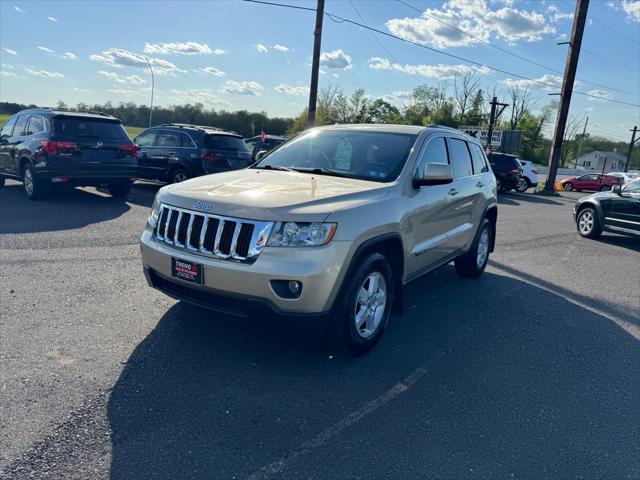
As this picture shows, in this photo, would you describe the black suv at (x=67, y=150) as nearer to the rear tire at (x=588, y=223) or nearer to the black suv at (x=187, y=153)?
the black suv at (x=187, y=153)

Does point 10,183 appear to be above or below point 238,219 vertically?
below

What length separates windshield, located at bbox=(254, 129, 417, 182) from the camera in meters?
4.52

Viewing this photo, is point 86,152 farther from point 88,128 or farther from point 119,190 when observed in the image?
point 119,190

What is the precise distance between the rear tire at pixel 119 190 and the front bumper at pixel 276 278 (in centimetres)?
869

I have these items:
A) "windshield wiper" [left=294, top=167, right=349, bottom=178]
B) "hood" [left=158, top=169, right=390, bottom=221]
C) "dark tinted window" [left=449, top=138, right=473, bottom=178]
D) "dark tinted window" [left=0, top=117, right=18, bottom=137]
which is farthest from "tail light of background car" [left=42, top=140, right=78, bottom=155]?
"dark tinted window" [left=449, top=138, right=473, bottom=178]

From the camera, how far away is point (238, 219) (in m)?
3.44

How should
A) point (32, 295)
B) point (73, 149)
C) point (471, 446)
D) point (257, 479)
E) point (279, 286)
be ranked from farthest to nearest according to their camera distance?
point (73, 149), point (32, 295), point (279, 286), point (471, 446), point (257, 479)

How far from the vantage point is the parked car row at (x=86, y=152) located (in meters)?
9.84

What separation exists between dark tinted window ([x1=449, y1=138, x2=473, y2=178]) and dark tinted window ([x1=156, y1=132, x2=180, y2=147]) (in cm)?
838

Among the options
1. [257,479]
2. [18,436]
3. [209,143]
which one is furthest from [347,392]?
[209,143]

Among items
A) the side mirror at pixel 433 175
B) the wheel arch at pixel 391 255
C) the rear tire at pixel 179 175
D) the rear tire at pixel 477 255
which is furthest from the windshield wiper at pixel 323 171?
the rear tire at pixel 179 175

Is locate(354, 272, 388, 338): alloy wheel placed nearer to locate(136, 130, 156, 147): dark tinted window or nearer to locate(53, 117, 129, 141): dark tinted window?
locate(53, 117, 129, 141): dark tinted window

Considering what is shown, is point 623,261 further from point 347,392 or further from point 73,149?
point 73,149

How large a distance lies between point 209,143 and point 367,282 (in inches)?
363
